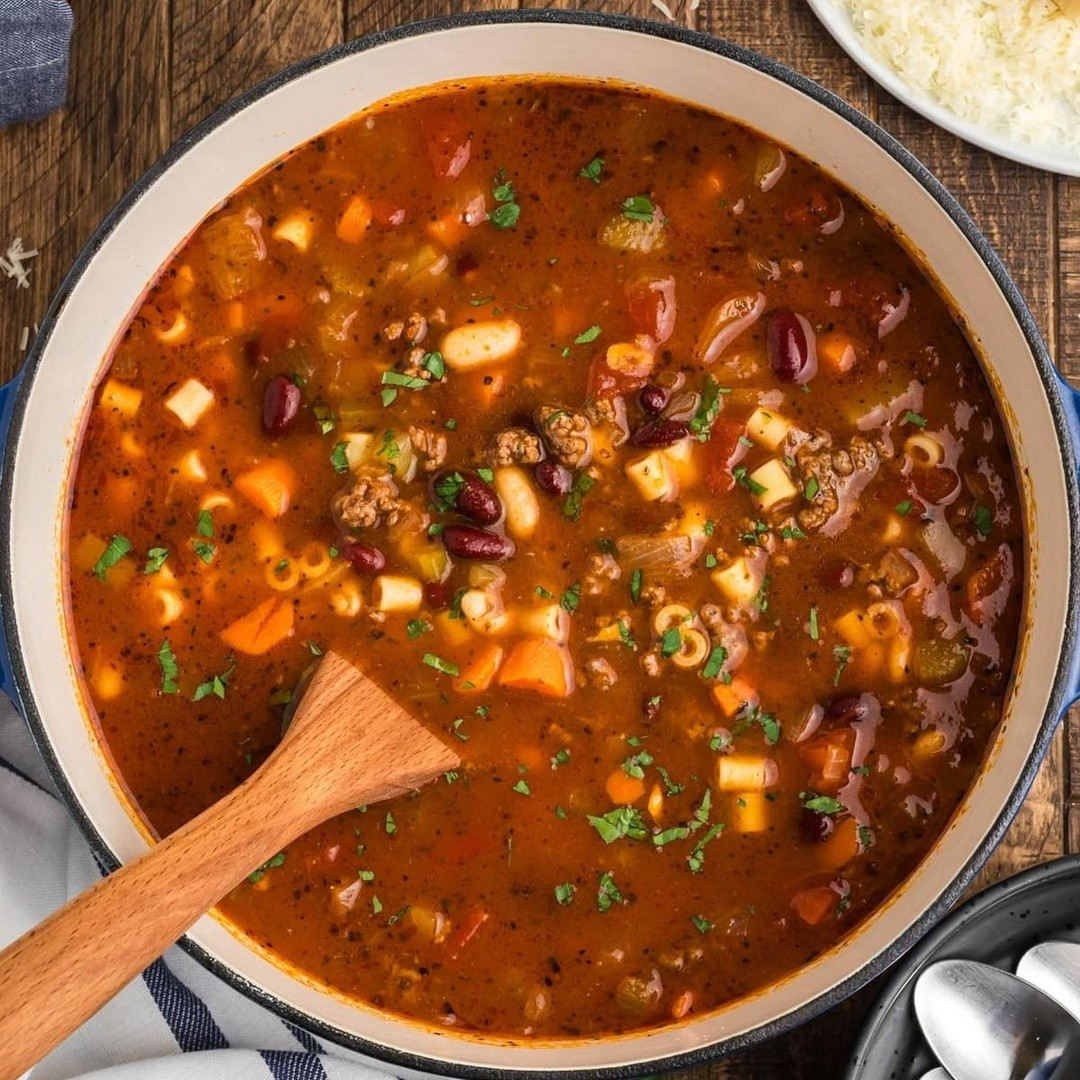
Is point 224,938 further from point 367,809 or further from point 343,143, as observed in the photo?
point 343,143

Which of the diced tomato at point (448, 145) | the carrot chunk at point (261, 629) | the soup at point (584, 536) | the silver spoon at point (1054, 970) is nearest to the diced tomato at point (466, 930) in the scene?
the soup at point (584, 536)

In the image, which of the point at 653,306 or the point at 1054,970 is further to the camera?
the point at 1054,970

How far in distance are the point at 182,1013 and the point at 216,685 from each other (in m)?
1.04

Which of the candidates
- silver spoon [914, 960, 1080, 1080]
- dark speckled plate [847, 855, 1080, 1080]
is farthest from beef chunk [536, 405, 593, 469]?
silver spoon [914, 960, 1080, 1080]

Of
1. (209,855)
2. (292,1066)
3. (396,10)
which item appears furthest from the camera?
(396,10)

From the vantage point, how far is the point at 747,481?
343 cm

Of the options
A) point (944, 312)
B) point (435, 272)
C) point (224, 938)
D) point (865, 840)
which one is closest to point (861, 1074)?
point (865, 840)

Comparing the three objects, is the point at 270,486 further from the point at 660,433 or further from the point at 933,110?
the point at 933,110

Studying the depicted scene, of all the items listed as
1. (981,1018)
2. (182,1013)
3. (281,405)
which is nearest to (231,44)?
(281,405)

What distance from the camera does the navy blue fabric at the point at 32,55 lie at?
365 cm

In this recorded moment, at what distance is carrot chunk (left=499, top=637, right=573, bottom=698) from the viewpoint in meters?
3.45

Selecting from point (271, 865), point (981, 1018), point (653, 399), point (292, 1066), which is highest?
point (653, 399)

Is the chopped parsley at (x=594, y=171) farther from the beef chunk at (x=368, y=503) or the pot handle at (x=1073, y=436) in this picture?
the pot handle at (x=1073, y=436)

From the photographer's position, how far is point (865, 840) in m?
3.50
